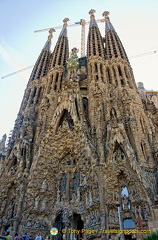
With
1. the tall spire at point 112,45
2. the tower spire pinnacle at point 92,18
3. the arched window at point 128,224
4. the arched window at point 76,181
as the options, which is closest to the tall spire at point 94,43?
the tower spire pinnacle at point 92,18

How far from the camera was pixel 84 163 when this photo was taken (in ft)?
48.7

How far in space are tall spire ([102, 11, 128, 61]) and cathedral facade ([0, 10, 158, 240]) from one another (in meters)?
2.58

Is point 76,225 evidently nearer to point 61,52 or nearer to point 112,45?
point 112,45

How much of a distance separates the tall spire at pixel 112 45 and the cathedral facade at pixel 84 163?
2.58 meters

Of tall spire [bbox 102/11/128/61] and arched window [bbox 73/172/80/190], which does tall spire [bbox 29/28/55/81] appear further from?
arched window [bbox 73/172/80/190]

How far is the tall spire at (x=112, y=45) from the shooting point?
78.6 ft

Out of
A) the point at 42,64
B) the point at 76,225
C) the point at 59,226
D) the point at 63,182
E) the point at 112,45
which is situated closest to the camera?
the point at 76,225

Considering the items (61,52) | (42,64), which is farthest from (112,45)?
(42,64)

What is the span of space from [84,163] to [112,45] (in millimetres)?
16606

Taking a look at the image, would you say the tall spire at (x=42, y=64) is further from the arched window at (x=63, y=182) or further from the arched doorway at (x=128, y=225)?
the arched doorway at (x=128, y=225)

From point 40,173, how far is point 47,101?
311 inches

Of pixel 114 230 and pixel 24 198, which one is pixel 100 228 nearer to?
pixel 114 230

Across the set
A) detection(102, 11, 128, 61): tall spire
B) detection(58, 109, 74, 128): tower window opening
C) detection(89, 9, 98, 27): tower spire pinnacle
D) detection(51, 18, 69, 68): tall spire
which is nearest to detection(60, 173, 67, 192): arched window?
detection(58, 109, 74, 128): tower window opening

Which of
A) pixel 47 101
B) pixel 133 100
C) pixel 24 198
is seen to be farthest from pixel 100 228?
pixel 47 101
